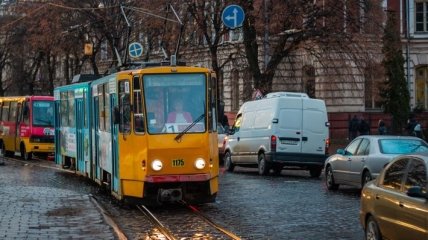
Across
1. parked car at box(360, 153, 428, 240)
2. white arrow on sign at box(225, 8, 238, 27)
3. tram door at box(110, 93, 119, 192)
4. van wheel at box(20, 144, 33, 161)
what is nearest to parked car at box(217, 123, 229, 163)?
white arrow on sign at box(225, 8, 238, 27)

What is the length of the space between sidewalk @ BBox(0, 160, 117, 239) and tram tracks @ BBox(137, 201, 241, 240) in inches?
35.0

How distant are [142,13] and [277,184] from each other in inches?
697

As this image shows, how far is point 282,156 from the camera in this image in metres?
24.2

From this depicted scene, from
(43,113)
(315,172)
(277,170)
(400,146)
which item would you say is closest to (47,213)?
(400,146)

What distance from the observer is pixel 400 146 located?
17781 mm

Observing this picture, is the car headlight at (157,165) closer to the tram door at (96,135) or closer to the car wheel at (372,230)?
the tram door at (96,135)

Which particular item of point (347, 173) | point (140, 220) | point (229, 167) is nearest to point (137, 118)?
point (140, 220)

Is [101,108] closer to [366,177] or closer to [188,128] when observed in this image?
[188,128]

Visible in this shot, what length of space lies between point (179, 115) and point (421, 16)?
1639 inches

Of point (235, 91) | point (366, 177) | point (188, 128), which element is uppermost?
point (235, 91)

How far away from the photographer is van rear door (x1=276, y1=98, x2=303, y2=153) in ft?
78.6

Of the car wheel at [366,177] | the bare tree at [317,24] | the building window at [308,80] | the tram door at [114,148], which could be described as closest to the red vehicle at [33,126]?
the bare tree at [317,24]

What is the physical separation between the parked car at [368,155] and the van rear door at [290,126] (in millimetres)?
4562

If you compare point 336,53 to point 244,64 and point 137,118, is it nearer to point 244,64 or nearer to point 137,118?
point 244,64
